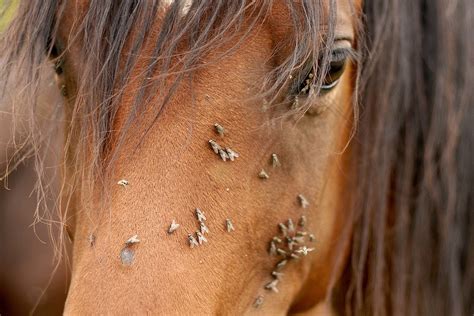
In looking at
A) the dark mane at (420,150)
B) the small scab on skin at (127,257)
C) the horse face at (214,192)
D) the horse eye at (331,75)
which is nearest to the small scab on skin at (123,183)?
the horse face at (214,192)

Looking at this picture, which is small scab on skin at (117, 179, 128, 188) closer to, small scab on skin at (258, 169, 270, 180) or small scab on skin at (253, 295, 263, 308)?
small scab on skin at (258, 169, 270, 180)

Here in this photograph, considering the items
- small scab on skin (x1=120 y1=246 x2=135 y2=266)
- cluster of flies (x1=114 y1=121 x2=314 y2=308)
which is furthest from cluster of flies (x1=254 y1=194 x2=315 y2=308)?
small scab on skin (x1=120 y1=246 x2=135 y2=266)

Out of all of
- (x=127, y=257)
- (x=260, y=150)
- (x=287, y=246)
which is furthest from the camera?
(x=287, y=246)

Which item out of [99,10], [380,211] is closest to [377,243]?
[380,211]

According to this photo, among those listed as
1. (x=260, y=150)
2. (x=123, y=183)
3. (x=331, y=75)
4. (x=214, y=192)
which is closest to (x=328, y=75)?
(x=331, y=75)

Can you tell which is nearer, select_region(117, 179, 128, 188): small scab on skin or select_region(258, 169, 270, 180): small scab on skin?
select_region(117, 179, 128, 188): small scab on skin

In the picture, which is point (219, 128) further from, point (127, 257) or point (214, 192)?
point (127, 257)

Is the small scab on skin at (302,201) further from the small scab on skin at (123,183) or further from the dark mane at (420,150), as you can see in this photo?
the small scab on skin at (123,183)
